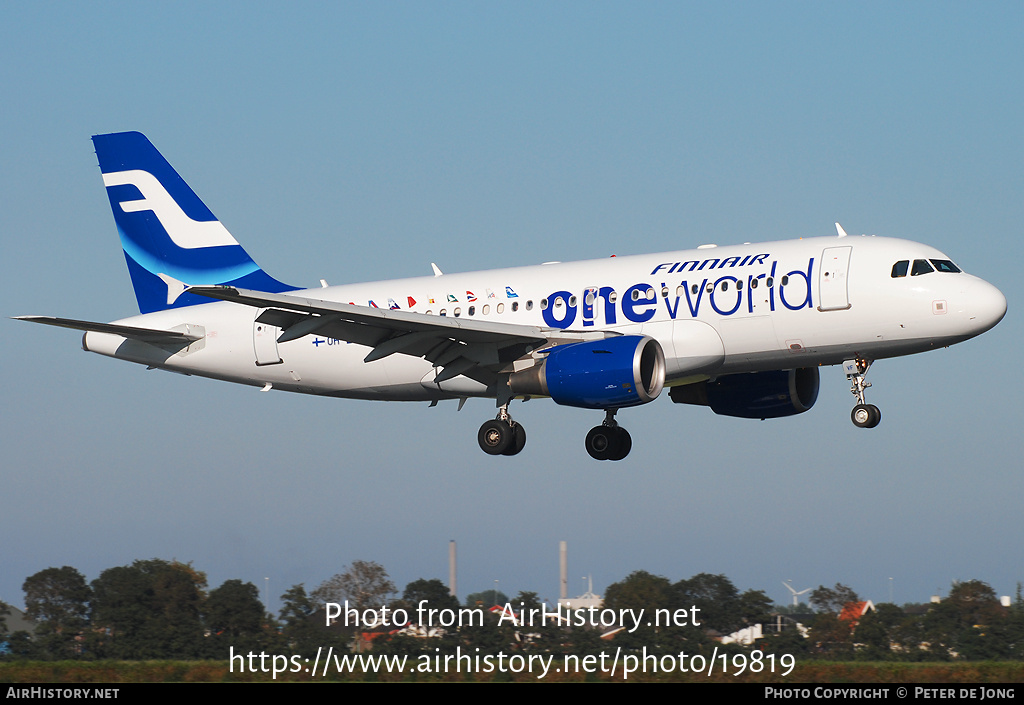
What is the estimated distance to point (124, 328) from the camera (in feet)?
121

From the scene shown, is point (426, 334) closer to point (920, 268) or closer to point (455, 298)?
point (455, 298)

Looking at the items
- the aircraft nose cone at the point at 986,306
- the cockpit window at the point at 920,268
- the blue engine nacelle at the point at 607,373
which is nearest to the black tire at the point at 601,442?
the blue engine nacelle at the point at 607,373

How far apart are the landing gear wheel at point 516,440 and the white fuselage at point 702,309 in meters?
1.41

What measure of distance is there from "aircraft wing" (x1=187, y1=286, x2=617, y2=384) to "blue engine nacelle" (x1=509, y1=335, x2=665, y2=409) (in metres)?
1.10

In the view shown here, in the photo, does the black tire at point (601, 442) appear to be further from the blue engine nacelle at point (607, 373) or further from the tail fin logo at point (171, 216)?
the tail fin logo at point (171, 216)

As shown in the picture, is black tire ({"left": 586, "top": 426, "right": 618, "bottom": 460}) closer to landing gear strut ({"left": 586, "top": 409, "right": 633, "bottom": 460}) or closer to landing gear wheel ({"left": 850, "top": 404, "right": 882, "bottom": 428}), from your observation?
landing gear strut ({"left": 586, "top": 409, "right": 633, "bottom": 460})

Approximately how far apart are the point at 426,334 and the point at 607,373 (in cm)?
472

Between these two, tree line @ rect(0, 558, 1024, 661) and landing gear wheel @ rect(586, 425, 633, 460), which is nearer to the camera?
tree line @ rect(0, 558, 1024, 661)

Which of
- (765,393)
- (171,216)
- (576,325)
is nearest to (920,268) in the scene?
(765,393)

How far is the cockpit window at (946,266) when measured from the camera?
31641 mm

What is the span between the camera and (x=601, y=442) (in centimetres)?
3722

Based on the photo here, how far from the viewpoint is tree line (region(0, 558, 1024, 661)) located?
31.2 metres

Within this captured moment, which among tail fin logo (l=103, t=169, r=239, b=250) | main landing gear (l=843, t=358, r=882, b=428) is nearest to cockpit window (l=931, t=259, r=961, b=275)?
main landing gear (l=843, t=358, r=882, b=428)

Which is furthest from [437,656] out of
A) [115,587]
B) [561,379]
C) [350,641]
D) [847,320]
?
[847,320]
